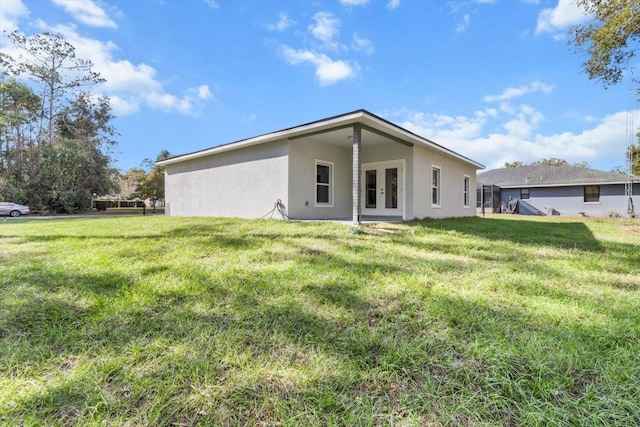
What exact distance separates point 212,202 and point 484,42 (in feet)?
38.7

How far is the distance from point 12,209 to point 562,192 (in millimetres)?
35655

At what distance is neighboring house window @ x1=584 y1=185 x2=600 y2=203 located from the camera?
1919cm

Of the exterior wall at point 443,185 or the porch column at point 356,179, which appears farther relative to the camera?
the exterior wall at point 443,185

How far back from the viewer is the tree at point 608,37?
783 cm

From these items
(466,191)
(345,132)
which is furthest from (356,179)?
(466,191)

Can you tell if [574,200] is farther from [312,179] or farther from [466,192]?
[312,179]

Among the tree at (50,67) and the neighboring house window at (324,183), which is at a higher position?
the tree at (50,67)

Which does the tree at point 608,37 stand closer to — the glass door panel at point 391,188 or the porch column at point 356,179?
the glass door panel at point 391,188

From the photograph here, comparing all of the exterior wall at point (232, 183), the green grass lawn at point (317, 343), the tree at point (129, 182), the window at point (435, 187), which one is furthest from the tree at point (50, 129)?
the window at point (435, 187)

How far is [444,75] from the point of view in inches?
488

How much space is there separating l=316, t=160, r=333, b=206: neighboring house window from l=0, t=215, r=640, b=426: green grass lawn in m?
6.04

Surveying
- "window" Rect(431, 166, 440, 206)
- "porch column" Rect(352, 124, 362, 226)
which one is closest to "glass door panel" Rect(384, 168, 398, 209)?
"window" Rect(431, 166, 440, 206)

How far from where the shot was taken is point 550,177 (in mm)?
21344

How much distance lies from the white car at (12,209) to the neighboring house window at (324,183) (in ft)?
66.6
